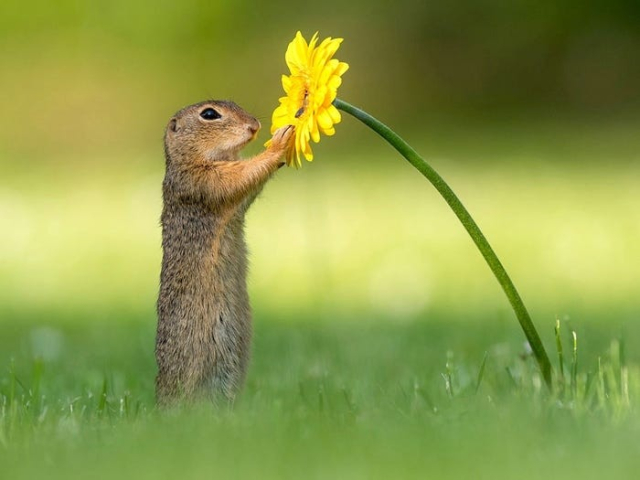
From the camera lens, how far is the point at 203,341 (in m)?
4.33

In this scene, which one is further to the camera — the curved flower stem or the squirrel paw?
the squirrel paw

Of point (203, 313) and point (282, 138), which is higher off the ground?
point (282, 138)

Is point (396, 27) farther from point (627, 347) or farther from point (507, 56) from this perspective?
point (627, 347)

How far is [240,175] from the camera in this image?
4.52m

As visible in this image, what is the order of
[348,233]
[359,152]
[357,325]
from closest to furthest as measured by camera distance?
[357,325], [348,233], [359,152]

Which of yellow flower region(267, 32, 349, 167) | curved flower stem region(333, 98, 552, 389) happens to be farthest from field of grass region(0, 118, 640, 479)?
yellow flower region(267, 32, 349, 167)

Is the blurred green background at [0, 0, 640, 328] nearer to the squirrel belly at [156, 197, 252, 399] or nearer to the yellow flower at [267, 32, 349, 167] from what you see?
the squirrel belly at [156, 197, 252, 399]

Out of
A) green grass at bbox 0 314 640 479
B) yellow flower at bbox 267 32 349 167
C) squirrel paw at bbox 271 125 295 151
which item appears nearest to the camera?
green grass at bbox 0 314 640 479

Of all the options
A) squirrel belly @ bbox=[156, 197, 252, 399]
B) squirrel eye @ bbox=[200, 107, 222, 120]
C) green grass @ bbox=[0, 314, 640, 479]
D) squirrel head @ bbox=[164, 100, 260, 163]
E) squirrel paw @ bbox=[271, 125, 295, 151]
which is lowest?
green grass @ bbox=[0, 314, 640, 479]

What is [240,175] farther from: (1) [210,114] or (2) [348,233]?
(2) [348,233]

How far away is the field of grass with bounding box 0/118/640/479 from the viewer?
9.78ft

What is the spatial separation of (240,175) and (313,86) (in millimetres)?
778

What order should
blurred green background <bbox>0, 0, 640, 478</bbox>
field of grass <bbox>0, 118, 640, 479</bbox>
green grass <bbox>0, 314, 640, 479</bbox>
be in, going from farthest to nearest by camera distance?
blurred green background <bbox>0, 0, 640, 478</bbox>, field of grass <bbox>0, 118, 640, 479</bbox>, green grass <bbox>0, 314, 640, 479</bbox>

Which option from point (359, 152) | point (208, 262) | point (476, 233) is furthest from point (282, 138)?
point (359, 152)
